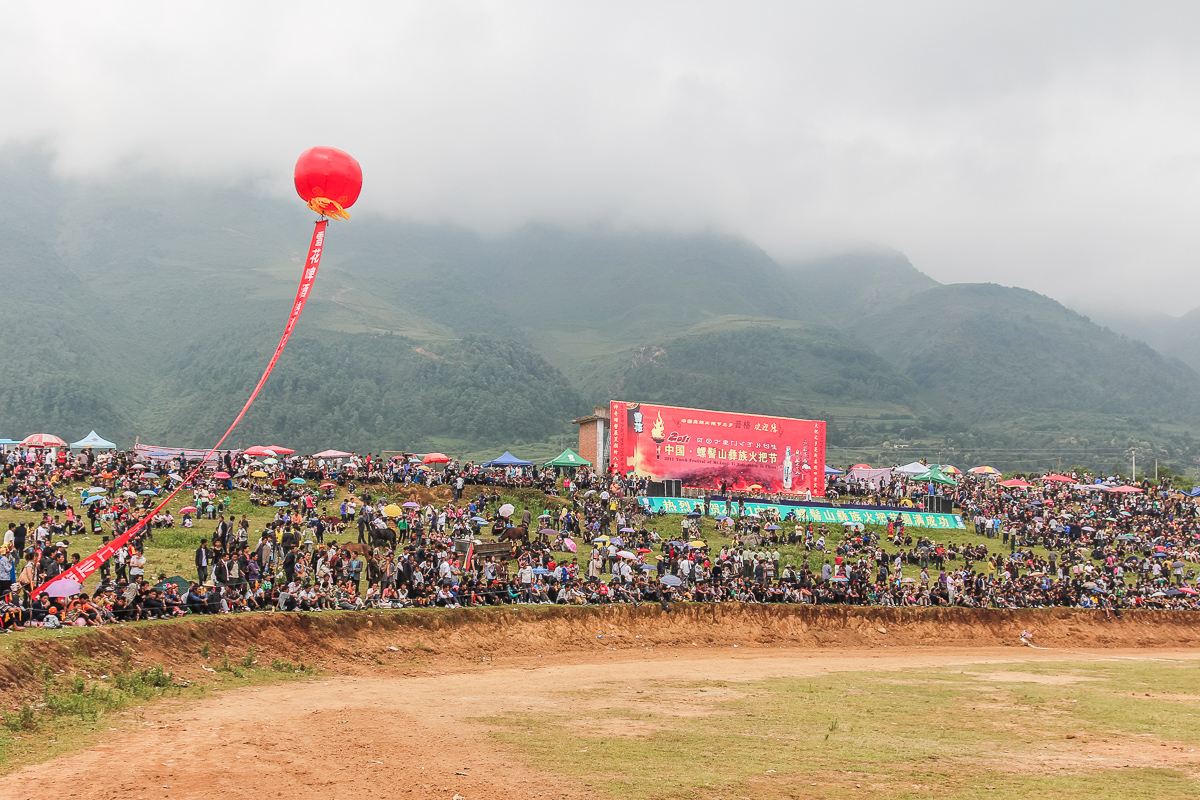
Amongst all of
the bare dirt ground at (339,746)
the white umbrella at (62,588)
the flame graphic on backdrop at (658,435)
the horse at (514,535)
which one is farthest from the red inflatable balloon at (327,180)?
the flame graphic on backdrop at (658,435)

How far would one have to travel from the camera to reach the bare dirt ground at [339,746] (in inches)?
429

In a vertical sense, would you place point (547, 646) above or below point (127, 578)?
below

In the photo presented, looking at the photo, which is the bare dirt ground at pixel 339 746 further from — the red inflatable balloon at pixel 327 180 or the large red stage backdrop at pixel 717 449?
the large red stage backdrop at pixel 717 449

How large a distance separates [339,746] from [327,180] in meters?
8.89

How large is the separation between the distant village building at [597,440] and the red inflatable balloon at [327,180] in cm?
3525

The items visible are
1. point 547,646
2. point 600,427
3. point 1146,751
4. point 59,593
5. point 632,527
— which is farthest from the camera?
point 600,427

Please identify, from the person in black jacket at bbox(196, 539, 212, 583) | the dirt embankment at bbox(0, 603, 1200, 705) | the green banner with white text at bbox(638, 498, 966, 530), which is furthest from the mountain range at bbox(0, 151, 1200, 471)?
the person in black jacket at bbox(196, 539, 212, 583)

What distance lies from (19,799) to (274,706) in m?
5.83

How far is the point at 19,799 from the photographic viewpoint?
9.98 m

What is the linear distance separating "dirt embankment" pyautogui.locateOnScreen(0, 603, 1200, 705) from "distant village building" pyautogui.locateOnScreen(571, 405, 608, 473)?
70.7ft

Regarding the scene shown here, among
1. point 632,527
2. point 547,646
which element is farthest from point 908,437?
point 547,646

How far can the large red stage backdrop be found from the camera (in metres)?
50.5

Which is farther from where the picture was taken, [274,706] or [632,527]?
[632,527]

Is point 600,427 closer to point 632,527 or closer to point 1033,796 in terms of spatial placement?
point 632,527
